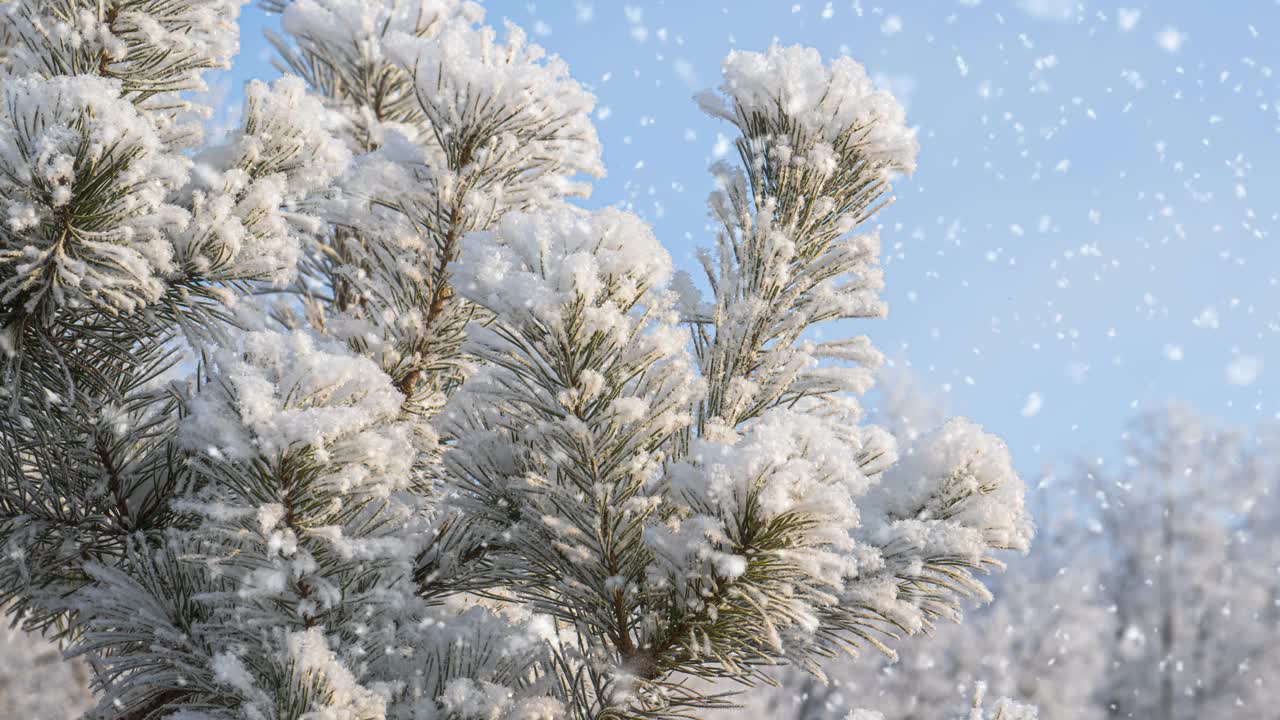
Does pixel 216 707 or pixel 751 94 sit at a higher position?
pixel 751 94

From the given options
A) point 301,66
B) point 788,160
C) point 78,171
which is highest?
point 301,66

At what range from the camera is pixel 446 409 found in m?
1.39

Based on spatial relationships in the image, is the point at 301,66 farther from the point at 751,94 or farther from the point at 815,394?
the point at 815,394

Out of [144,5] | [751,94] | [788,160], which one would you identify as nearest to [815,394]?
[788,160]

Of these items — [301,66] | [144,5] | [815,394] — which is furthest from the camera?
[301,66]

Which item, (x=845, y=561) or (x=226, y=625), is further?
(x=226, y=625)

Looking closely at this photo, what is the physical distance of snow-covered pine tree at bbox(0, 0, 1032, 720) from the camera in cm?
104

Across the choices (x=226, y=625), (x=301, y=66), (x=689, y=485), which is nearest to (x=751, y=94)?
(x=689, y=485)

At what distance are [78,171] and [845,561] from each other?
115 centimetres

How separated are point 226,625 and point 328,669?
0.72 feet

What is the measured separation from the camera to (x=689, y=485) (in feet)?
3.46

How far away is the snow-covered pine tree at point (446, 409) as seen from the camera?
104 centimetres

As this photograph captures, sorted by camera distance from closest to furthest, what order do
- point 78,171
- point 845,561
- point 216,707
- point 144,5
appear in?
point 845,561 < point 78,171 < point 216,707 < point 144,5

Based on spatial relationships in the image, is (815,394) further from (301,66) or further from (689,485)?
(301,66)
